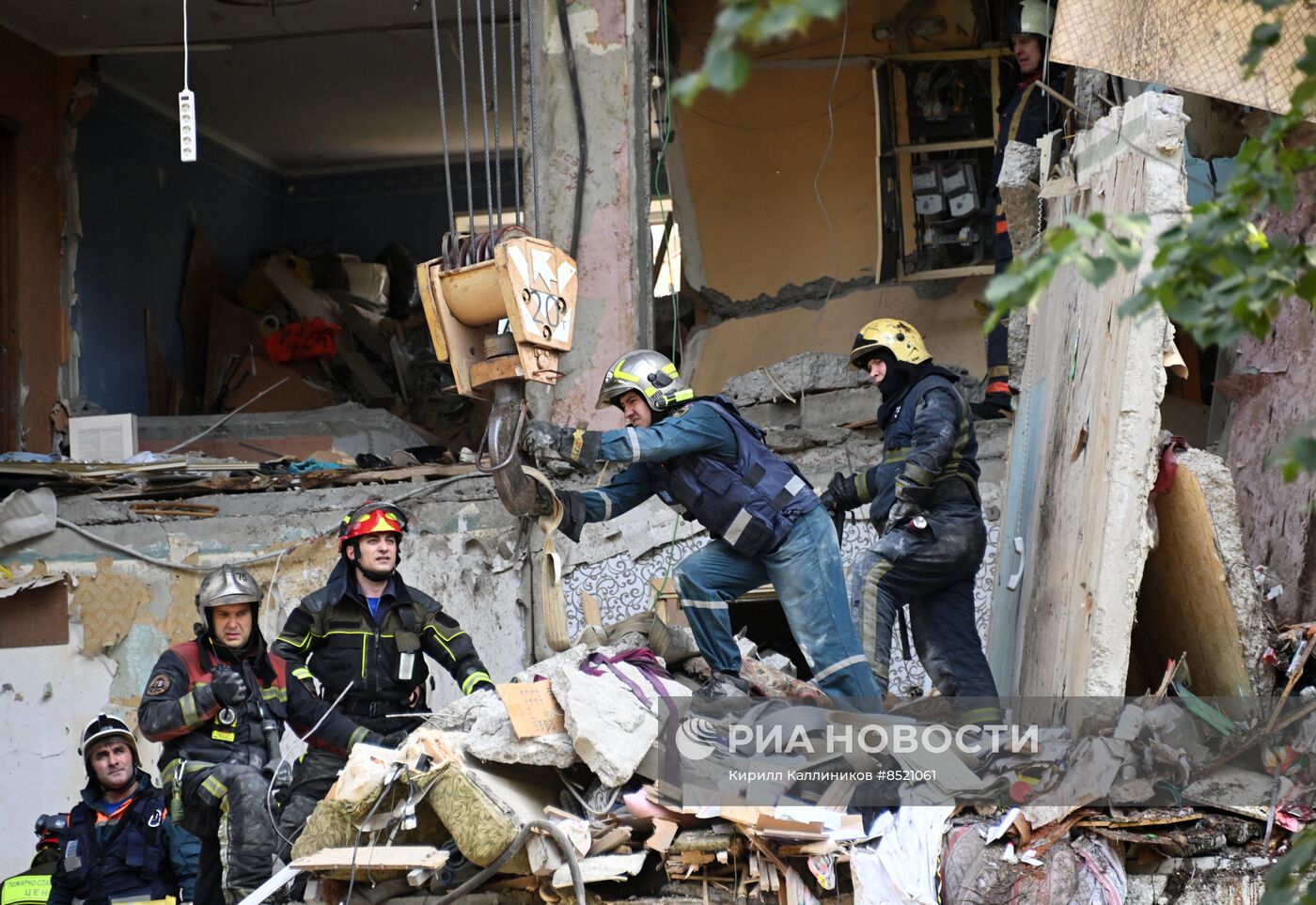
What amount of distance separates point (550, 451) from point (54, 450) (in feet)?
20.7

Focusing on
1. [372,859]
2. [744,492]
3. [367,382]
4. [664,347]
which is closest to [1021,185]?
[744,492]

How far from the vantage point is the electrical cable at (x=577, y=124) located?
370 inches

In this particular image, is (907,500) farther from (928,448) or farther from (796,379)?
(796,379)

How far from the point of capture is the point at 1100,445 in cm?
664

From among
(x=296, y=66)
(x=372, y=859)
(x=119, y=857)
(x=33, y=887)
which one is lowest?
(x=33, y=887)

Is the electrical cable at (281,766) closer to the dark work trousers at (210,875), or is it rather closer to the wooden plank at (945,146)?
the dark work trousers at (210,875)

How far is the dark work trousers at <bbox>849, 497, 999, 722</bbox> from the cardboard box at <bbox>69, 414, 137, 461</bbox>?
5.65 meters

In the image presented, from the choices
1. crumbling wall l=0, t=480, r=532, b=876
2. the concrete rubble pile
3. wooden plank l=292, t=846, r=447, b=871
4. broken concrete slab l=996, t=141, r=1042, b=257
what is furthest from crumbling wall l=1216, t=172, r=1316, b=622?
wooden plank l=292, t=846, r=447, b=871

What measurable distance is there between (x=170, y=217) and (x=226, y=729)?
8.05 m

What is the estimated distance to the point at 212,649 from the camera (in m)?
6.75

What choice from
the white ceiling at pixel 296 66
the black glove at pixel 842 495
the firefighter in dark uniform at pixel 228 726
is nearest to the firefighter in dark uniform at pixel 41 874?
the firefighter in dark uniform at pixel 228 726

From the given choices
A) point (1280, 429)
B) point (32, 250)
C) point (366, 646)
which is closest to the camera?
point (366, 646)

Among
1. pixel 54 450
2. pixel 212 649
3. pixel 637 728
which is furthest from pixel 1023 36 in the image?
pixel 54 450

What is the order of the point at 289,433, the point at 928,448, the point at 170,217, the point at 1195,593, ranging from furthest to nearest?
1. the point at 170,217
2. the point at 289,433
3. the point at 928,448
4. the point at 1195,593
